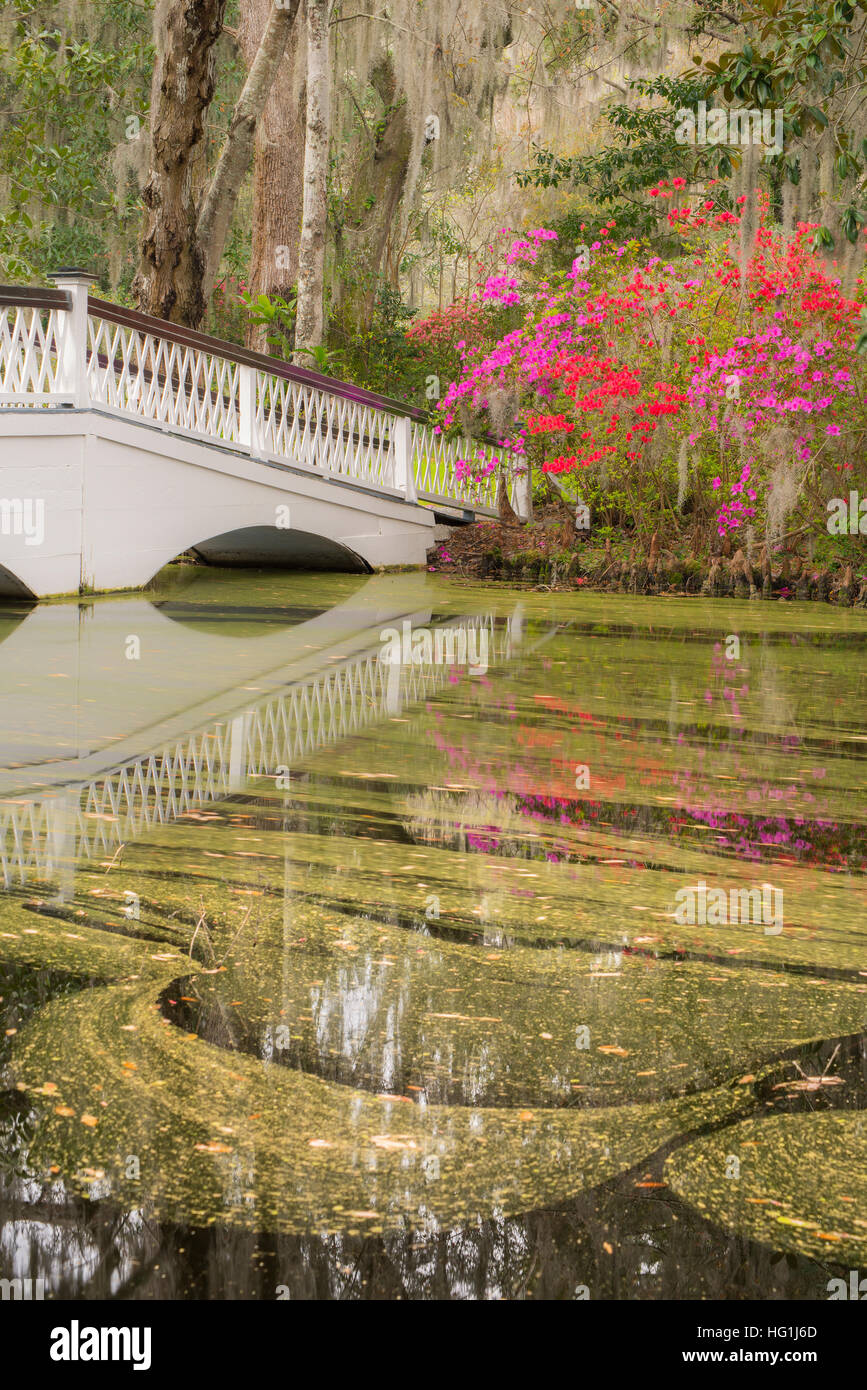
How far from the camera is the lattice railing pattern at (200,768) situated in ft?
13.7

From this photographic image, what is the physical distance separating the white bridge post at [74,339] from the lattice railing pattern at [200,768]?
4.33 metres

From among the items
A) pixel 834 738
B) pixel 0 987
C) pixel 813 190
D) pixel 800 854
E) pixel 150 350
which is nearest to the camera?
pixel 0 987

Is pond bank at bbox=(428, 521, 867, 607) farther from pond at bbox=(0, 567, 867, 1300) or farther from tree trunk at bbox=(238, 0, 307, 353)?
pond at bbox=(0, 567, 867, 1300)

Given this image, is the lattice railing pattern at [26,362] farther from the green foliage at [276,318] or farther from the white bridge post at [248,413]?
the green foliage at [276,318]

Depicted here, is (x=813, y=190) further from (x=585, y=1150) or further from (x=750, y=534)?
(x=585, y=1150)

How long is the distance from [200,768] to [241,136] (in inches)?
567

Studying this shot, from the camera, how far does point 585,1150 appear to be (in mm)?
2361

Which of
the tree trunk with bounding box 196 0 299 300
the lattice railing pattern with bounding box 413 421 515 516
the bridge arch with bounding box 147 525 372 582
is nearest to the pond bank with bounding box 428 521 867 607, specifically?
the lattice railing pattern with bounding box 413 421 515 516

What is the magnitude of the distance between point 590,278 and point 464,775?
11636 mm

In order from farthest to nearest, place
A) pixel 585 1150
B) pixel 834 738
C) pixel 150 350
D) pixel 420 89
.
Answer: pixel 420 89 → pixel 150 350 → pixel 834 738 → pixel 585 1150

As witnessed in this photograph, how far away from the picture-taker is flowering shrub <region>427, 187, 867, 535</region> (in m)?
12.6

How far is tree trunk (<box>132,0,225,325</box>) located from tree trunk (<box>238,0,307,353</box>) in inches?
124

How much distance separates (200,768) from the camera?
17.3 feet

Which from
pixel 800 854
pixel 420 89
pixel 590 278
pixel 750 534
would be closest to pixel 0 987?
pixel 800 854
